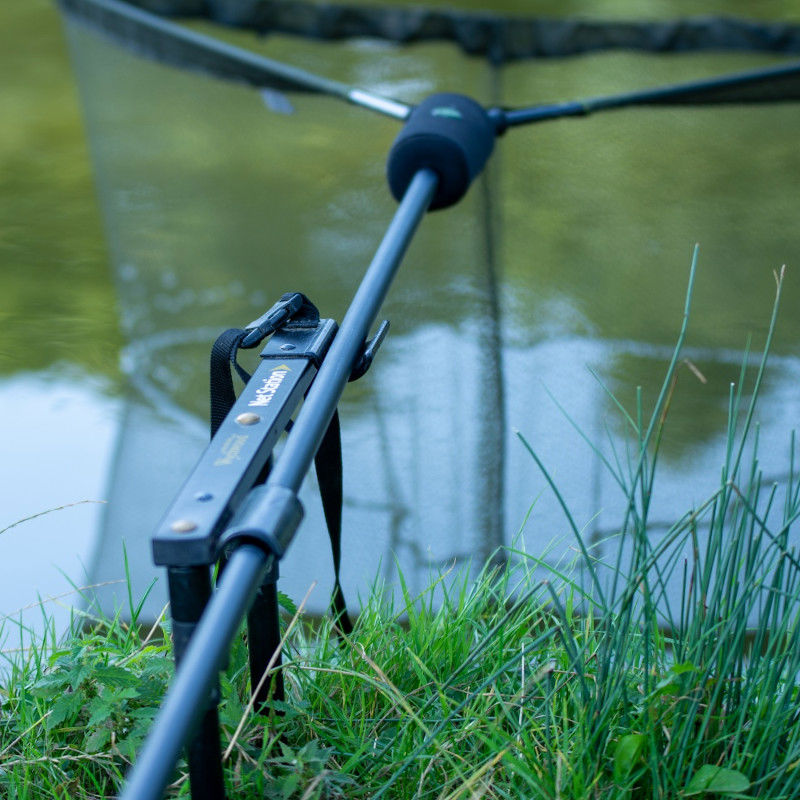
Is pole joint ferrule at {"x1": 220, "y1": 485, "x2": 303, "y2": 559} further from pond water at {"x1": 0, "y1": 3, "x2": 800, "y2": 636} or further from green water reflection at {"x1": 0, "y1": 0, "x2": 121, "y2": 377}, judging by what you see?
green water reflection at {"x1": 0, "y1": 0, "x2": 121, "y2": 377}

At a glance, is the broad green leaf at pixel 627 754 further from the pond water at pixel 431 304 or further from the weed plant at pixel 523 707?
the pond water at pixel 431 304

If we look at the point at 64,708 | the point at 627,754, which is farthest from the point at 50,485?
the point at 627,754

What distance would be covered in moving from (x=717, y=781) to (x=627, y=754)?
53 millimetres

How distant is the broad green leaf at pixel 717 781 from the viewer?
1.95 ft

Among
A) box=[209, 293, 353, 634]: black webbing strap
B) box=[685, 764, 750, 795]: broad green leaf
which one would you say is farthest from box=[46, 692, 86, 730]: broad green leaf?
box=[685, 764, 750, 795]: broad green leaf

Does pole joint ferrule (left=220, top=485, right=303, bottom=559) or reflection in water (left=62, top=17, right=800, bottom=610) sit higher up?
pole joint ferrule (left=220, top=485, right=303, bottom=559)

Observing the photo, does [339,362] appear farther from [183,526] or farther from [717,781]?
[717,781]

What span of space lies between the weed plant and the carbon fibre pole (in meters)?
0.14

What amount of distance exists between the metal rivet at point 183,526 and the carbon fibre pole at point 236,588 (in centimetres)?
2

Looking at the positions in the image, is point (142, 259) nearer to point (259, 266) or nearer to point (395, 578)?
point (259, 266)

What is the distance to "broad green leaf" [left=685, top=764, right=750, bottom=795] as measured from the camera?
59cm

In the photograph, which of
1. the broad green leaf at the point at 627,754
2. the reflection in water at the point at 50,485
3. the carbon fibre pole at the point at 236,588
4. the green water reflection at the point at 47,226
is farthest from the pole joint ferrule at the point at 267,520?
the green water reflection at the point at 47,226

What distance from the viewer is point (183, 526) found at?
0.44 meters

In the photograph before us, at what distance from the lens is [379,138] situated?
1433 millimetres
